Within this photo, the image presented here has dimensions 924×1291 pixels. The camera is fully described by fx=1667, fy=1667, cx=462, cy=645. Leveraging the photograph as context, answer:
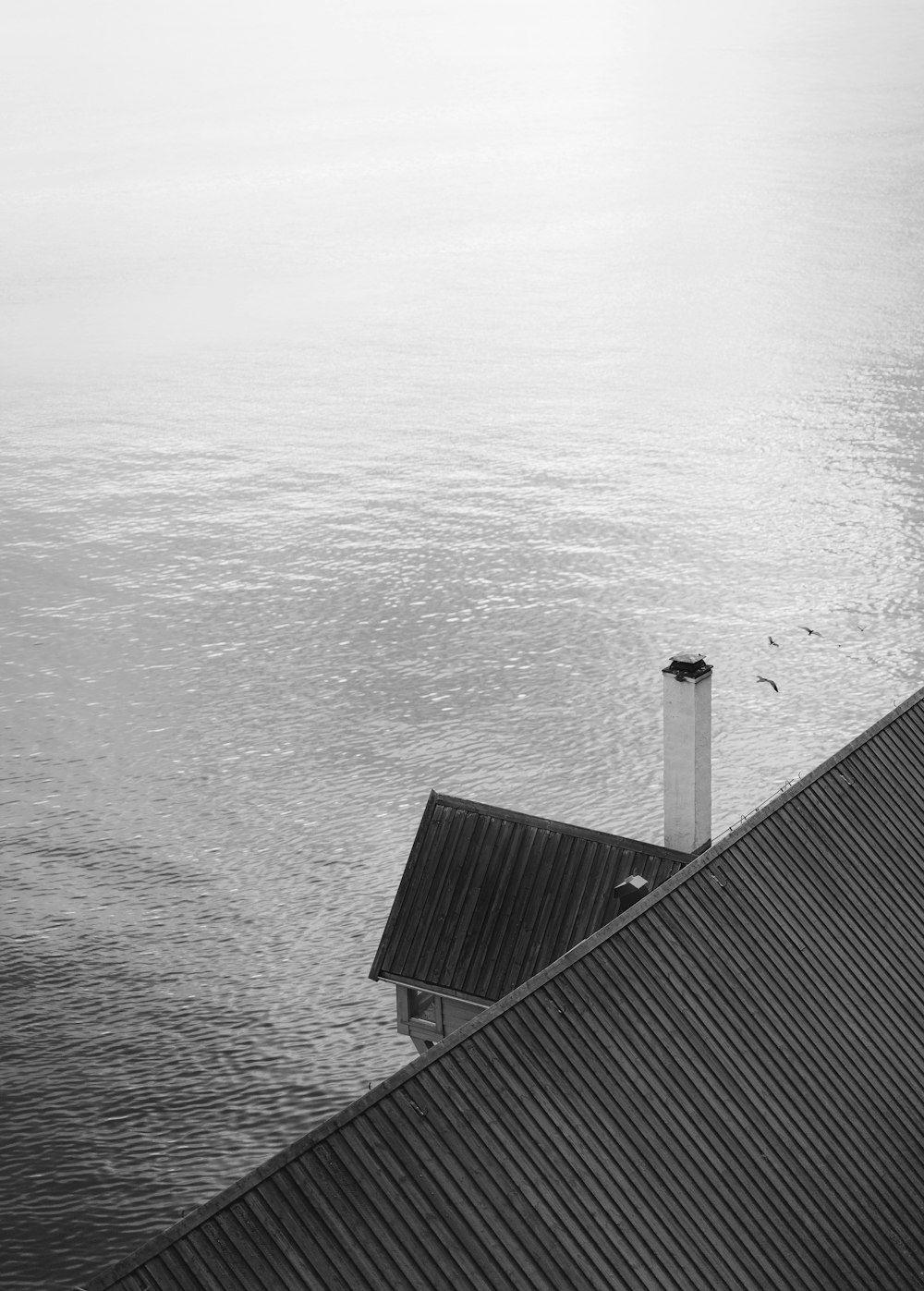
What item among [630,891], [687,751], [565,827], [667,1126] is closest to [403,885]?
[565,827]

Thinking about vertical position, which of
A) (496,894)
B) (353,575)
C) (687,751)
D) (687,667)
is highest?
(687,667)

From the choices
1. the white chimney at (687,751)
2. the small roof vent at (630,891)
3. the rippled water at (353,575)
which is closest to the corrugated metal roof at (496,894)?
the small roof vent at (630,891)

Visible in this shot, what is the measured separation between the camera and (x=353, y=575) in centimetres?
6750

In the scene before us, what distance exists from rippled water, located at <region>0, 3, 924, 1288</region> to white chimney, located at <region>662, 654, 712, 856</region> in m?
12.1

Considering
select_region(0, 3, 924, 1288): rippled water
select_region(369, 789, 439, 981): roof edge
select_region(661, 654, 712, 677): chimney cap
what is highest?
select_region(661, 654, 712, 677): chimney cap

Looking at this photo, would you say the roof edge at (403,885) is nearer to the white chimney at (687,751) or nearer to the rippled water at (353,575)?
the white chimney at (687,751)

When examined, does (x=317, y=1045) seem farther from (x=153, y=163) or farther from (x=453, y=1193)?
(x=153, y=163)

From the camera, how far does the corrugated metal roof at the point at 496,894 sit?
26672 mm

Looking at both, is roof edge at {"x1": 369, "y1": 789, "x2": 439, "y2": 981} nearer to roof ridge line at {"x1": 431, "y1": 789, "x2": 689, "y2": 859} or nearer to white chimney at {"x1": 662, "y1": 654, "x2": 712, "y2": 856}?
roof ridge line at {"x1": 431, "y1": 789, "x2": 689, "y2": 859}

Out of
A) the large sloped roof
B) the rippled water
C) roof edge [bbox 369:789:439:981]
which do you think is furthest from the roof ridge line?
the rippled water

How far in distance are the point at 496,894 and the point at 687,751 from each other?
154 inches

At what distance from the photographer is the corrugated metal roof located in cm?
2667

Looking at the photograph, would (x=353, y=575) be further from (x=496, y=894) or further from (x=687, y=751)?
(x=687, y=751)

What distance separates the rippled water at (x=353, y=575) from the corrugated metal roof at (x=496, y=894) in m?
9.11
